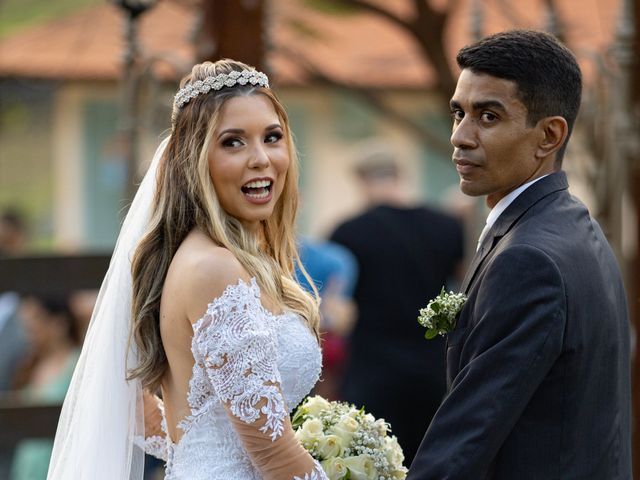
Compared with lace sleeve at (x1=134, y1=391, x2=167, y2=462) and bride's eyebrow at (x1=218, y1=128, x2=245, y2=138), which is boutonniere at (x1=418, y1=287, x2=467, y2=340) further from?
lace sleeve at (x1=134, y1=391, x2=167, y2=462)

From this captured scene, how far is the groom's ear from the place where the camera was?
3.15 metres

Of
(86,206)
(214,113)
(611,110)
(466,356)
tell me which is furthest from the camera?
(86,206)

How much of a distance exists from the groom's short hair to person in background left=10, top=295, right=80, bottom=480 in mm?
4241

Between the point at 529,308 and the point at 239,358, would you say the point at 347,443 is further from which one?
the point at 529,308

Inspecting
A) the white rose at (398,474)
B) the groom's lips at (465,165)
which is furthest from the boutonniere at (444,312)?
the white rose at (398,474)

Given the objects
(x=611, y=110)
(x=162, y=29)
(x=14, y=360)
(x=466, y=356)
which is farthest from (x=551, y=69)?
(x=162, y=29)

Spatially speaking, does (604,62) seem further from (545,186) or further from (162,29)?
(162,29)

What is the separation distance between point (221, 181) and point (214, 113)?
186mm

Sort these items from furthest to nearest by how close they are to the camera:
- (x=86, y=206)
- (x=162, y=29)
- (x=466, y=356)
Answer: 1. (x=86, y=206)
2. (x=162, y=29)
3. (x=466, y=356)

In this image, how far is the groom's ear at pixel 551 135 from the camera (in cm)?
315

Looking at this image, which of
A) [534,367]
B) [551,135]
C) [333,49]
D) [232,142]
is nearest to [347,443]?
[534,367]

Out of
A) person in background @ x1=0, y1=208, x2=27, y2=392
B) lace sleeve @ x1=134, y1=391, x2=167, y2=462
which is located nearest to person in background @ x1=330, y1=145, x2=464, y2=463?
person in background @ x1=0, y1=208, x2=27, y2=392

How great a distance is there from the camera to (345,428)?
141 inches

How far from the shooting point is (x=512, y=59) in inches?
123
